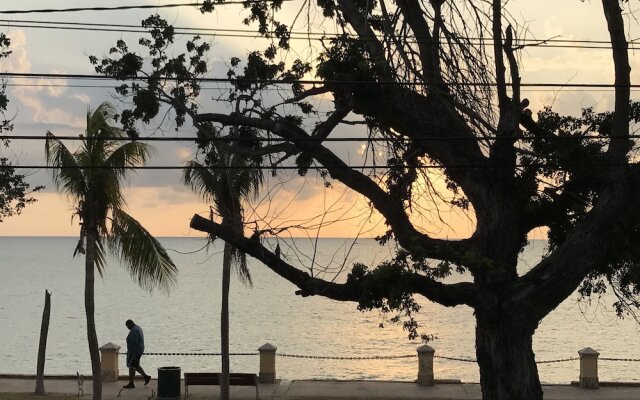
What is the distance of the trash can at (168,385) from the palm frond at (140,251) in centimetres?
204

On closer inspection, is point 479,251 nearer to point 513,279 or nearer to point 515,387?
point 513,279

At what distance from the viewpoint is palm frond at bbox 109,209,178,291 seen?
21875 mm

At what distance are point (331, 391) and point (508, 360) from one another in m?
9.93

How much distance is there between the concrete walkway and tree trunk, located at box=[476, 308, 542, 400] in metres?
8.32

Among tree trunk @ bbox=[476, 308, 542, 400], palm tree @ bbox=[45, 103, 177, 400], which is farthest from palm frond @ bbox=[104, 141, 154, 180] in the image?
tree trunk @ bbox=[476, 308, 542, 400]

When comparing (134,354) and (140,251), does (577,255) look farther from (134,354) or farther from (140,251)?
(134,354)

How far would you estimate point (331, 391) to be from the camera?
931 inches

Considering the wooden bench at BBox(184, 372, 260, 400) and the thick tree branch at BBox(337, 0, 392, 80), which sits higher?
the thick tree branch at BBox(337, 0, 392, 80)

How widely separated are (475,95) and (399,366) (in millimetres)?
41193

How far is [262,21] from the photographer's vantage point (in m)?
16.7

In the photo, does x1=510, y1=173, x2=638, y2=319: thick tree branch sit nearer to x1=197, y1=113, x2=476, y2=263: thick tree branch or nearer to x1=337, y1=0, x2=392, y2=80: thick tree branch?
x1=197, y1=113, x2=476, y2=263: thick tree branch

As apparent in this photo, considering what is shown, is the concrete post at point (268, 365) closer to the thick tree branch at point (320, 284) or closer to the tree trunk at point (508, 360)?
the thick tree branch at point (320, 284)

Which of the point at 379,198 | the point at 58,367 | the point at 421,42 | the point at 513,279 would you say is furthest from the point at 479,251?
the point at 58,367

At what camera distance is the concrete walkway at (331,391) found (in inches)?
905
